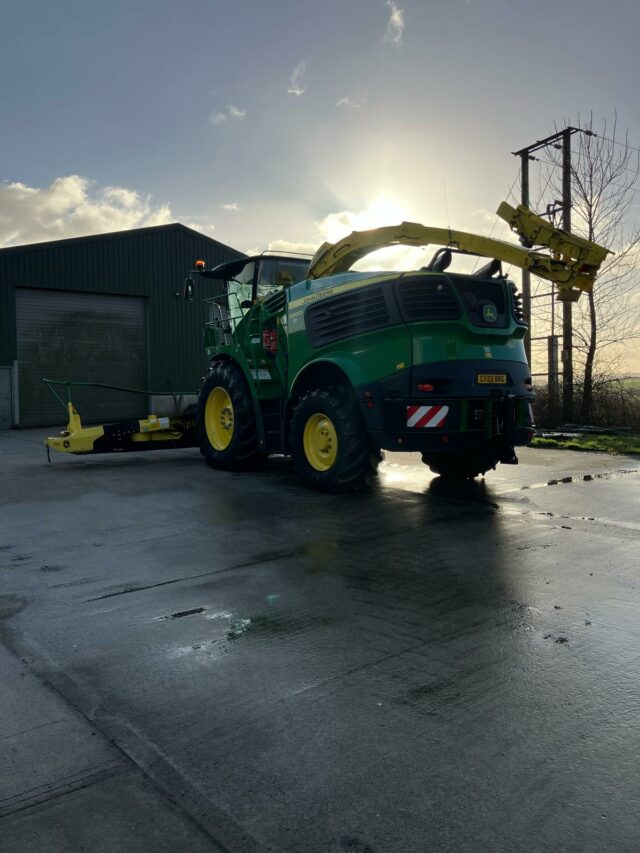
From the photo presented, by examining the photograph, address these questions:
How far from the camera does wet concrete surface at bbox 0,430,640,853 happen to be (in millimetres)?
2260

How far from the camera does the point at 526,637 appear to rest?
12.0ft

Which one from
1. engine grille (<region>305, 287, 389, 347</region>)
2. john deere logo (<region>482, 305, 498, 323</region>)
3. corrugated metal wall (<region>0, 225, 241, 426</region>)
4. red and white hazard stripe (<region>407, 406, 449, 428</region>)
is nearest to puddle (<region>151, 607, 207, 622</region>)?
red and white hazard stripe (<region>407, 406, 449, 428</region>)

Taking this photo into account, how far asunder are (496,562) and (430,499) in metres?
2.62

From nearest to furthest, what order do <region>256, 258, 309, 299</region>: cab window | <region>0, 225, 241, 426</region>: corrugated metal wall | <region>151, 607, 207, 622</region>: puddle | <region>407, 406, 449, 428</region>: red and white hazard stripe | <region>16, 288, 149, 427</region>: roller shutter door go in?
<region>151, 607, 207, 622</region>: puddle, <region>407, 406, 449, 428</region>: red and white hazard stripe, <region>256, 258, 309, 299</region>: cab window, <region>0, 225, 241, 426</region>: corrugated metal wall, <region>16, 288, 149, 427</region>: roller shutter door

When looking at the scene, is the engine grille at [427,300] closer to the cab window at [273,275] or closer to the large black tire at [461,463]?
the large black tire at [461,463]

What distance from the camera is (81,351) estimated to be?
74.5ft

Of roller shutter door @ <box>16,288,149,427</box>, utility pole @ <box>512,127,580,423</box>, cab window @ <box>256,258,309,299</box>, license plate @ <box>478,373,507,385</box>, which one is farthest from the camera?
roller shutter door @ <box>16,288,149,427</box>

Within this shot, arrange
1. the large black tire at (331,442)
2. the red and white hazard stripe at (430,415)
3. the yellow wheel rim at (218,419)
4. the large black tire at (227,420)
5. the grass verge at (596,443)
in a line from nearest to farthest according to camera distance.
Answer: the red and white hazard stripe at (430,415), the large black tire at (331,442), the large black tire at (227,420), the yellow wheel rim at (218,419), the grass verge at (596,443)

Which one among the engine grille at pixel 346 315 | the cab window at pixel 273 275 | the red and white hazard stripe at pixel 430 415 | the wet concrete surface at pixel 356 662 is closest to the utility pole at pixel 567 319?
the cab window at pixel 273 275

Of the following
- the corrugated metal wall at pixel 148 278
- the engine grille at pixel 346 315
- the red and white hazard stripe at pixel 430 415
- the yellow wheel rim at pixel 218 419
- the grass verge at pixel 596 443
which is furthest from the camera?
the corrugated metal wall at pixel 148 278

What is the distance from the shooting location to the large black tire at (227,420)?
31.7ft

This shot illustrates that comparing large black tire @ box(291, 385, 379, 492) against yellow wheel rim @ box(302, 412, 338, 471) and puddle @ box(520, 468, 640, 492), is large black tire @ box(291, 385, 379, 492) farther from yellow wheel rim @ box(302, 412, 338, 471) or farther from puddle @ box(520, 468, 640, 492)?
puddle @ box(520, 468, 640, 492)

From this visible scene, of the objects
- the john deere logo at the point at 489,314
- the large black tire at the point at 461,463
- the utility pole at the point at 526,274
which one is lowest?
the large black tire at the point at 461,463

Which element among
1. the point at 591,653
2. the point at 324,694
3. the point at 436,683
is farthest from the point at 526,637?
the point at 324,694
